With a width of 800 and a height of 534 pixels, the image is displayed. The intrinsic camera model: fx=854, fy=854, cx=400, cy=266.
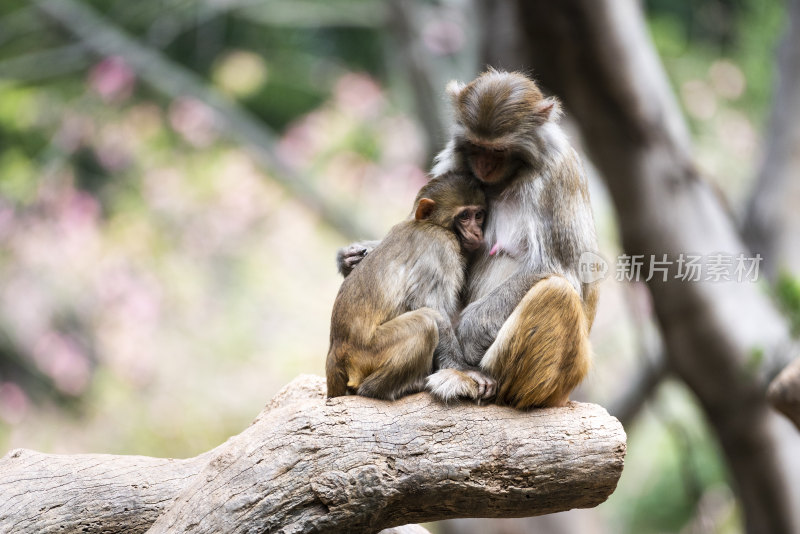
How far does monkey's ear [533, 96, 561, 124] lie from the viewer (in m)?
3.83

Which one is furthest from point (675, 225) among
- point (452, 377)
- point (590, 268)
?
point (452, 377)

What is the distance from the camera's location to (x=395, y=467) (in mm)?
3568

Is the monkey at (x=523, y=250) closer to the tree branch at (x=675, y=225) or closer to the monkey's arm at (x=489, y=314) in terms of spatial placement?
the monkey's arm at (x=489, y=314)

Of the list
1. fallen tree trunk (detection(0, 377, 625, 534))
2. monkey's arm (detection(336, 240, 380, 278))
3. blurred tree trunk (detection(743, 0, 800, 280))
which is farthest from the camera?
blurred tree trunk (detection(743, 0, 800, 280))

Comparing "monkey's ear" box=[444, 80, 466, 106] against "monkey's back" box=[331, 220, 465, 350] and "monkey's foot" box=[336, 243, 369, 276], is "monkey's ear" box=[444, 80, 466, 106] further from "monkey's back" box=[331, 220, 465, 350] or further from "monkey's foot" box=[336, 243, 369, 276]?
"monkey's foot" box=[336, 243, 369, 276]

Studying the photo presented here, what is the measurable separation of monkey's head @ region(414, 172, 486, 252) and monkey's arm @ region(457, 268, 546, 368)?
0.27m

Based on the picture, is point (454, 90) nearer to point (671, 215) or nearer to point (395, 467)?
point (395, 467)

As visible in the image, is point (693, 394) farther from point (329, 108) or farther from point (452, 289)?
point (329, 108)

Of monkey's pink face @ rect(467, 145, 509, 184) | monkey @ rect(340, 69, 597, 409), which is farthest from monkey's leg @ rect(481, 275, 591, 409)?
monkey's pink face @ rect(467, 145, 509, 184)

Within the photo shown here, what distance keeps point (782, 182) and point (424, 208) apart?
5783 millimetres

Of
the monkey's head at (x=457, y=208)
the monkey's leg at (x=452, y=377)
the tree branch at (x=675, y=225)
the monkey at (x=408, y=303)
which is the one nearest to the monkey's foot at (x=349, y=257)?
the monkey at (x=408, y=303)

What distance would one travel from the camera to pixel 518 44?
6.87m

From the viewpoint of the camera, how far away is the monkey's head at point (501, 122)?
3766 mm

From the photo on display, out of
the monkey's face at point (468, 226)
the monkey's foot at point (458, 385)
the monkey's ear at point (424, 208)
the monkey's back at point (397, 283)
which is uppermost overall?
the monkey's ear at point (424, 208)
